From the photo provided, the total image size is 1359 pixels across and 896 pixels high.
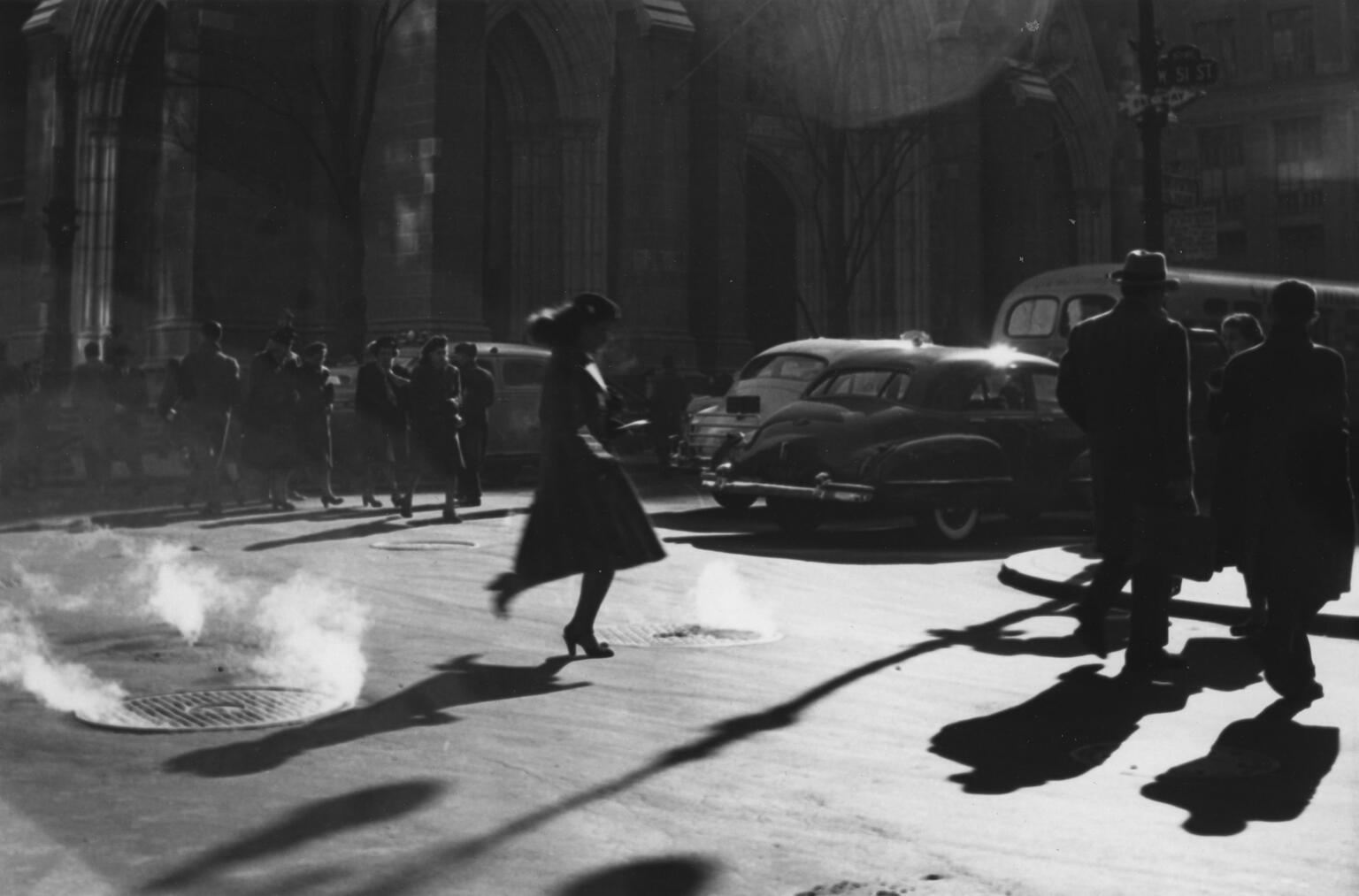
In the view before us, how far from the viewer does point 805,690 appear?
7.29m

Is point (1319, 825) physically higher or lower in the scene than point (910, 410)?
lower

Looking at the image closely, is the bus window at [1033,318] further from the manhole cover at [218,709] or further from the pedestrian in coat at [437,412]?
the manhole cover at [218,709]

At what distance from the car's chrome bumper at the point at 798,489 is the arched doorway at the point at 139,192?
750 inches

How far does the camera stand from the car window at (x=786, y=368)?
20.2 m

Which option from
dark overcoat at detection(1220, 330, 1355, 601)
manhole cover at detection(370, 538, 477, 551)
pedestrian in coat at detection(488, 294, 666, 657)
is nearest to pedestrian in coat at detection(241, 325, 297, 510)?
manhole cover at detection(370, 538, 477, 551)

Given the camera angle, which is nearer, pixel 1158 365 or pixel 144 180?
pixel 1158 365

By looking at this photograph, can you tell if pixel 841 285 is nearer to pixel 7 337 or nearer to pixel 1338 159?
pixel 7 337

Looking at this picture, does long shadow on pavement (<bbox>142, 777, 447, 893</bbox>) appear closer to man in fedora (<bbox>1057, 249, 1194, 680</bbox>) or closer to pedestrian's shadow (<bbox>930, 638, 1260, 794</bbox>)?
pedestrian's shadow (<bbox>930, 638, 1260, 794</bbox>)

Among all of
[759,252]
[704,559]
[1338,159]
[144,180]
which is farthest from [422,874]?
[1338,159]

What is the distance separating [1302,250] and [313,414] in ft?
143

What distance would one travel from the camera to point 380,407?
59.5 feet

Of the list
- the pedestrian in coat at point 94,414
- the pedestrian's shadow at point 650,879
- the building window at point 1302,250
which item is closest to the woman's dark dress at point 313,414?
the pedestrian in coat at point 94,414

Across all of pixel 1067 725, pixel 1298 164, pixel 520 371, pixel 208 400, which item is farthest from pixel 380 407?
pixel 1298 164

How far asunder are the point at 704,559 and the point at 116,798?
8.28 metres
